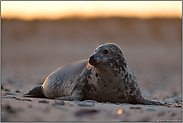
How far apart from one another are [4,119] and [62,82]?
2.57m

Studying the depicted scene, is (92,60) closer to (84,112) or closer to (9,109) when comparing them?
(84,112)

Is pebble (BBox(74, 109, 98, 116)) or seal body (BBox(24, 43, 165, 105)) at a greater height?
seal body (BBox(24, 43, 165, 105))

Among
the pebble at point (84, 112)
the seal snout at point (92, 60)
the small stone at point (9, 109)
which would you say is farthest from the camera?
the seal snout at point (92, 60)

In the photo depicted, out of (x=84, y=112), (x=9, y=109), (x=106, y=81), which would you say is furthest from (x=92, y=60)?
(x=9, y=109)

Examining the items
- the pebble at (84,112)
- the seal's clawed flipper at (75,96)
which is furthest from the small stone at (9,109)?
the seal's clawed flipper at (75,96)

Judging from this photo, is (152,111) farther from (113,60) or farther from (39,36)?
(39,36)

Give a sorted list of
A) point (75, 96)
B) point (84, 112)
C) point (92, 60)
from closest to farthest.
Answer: point (84, 112), point (92, 60), point (75, 96)

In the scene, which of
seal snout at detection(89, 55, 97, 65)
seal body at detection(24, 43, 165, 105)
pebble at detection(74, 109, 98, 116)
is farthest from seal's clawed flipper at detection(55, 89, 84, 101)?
pebble at detection(74, 109, 98, 116)

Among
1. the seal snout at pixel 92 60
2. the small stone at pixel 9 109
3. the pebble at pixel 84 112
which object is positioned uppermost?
the seal snout at pixel 92 60

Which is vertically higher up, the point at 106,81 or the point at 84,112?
the point at 106,81

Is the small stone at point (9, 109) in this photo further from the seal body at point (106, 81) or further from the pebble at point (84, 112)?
the seal body at point (106, 81)

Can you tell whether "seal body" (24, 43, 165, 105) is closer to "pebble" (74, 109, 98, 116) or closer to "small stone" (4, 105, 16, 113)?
"pebble" (74, 109, 98, 116)

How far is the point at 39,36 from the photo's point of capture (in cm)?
4544

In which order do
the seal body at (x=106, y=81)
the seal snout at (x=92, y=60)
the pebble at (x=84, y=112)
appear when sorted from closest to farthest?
the pebble at (x=84, y=112) → the seal snout at (x=92, y=60) → the seal body at (x=106, y=81)
